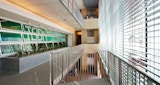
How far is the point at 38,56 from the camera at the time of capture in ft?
20.7

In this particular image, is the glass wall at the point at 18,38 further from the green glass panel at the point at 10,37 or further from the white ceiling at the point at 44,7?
the white ceiling at the point at 44,7

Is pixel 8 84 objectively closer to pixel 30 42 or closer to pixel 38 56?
pixel 38 56

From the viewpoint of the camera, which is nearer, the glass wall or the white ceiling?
the white ceiling

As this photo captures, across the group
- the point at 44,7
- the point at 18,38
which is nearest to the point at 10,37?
the point at 18,38

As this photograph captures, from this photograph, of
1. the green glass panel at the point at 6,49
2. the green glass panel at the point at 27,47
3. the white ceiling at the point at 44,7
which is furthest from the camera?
the green glass panel at the point at 27,47

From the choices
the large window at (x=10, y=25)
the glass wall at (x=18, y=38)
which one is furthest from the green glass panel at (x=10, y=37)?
the large window at (x=10, y=25)

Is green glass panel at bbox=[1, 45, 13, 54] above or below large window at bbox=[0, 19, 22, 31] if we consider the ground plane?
below

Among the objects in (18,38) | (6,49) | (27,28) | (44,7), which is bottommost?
(6,49)

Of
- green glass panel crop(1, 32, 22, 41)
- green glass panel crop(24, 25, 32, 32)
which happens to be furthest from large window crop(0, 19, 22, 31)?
green glass panel crop(24, 25, 32, 32)

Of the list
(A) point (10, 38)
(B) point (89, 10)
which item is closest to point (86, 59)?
(B) point (89, 10)

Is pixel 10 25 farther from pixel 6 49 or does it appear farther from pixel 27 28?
pixel 27 28

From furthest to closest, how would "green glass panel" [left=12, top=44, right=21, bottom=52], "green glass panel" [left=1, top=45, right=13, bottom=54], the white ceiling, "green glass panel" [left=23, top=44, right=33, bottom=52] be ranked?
"green glass panel" [left=23, top=44, right=33, bottom=52]
"green glass panel" [left=12, top=44, right=21, bottom=52]
"green glass panel" [left=1, top=45, right=13, bottom=54]
the white ceiling

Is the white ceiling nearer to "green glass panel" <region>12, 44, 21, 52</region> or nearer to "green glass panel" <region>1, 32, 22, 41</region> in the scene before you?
"green glass panel" <region>1, 32, 22, 41</region>

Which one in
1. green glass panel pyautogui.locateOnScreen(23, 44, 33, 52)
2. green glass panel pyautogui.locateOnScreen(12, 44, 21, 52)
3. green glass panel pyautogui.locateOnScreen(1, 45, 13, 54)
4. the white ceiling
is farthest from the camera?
green glass panel pyautogui.locateOnScreen(23, 44, 33, 52)
